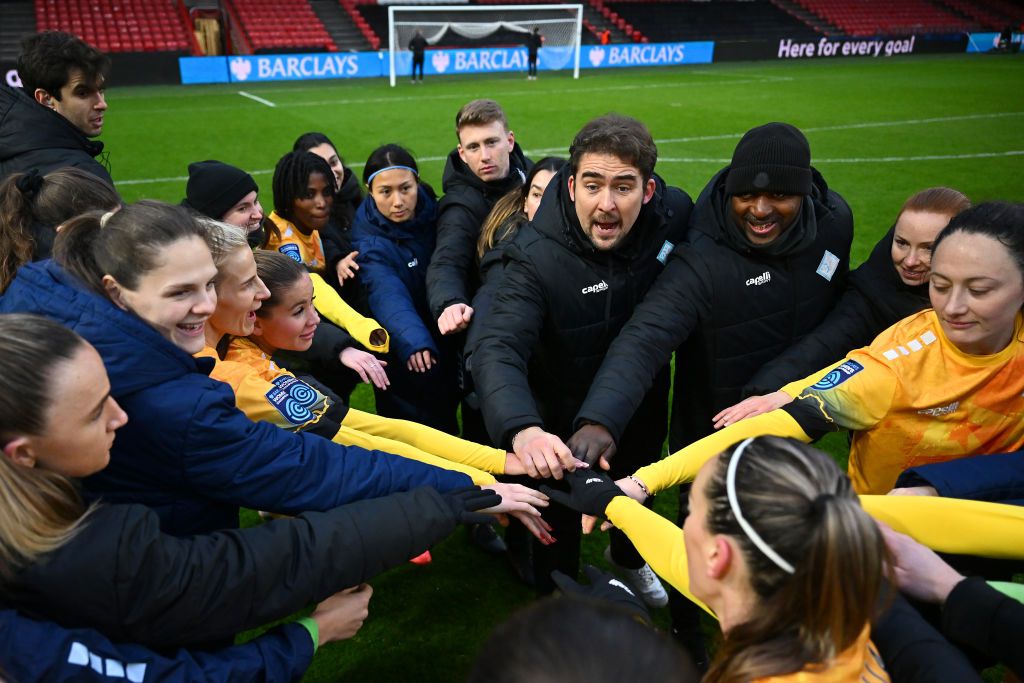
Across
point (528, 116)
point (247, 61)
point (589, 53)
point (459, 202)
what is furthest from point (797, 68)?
point (459, 202)

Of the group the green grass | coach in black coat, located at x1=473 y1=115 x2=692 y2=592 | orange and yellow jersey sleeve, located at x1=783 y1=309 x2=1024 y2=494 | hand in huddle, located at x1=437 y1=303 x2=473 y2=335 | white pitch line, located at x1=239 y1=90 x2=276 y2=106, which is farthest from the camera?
white pitch line, located at x1=239 y1=90 x2=276 y2=106

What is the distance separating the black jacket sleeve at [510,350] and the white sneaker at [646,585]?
135 cm

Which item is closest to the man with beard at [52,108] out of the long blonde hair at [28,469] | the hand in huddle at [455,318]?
the hand in huddle at [455,318]

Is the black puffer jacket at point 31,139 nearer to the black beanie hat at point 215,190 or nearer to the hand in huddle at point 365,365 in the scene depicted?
the black beanie hat at point 215,190

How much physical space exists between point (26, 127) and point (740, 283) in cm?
407

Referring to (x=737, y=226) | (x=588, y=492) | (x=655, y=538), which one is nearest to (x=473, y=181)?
(x=737, y=226)

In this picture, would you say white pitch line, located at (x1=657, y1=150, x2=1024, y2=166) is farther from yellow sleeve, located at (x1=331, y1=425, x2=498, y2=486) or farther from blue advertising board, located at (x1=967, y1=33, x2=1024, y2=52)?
blue advertising board, located at (x1=967, y1=33, x2=1024, y2=52)

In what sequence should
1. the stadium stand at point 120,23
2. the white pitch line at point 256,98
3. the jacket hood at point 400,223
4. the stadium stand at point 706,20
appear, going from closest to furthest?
the jacket hood at point 400,223, the white pitch line at point 256,98, the stadium stand at point 120,23, the stadium stand at point 706,20

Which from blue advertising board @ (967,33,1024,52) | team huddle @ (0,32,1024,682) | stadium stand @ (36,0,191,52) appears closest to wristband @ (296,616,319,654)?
team huddle @ (0,32,1024,682)

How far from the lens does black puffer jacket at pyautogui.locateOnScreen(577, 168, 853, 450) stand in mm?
3086

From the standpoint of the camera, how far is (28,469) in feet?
5.88

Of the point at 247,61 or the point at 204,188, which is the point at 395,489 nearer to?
the point at 204,188

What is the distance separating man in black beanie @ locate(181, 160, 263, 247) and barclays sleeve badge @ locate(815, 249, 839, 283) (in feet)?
9.27

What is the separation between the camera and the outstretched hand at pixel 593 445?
9.16 ft
